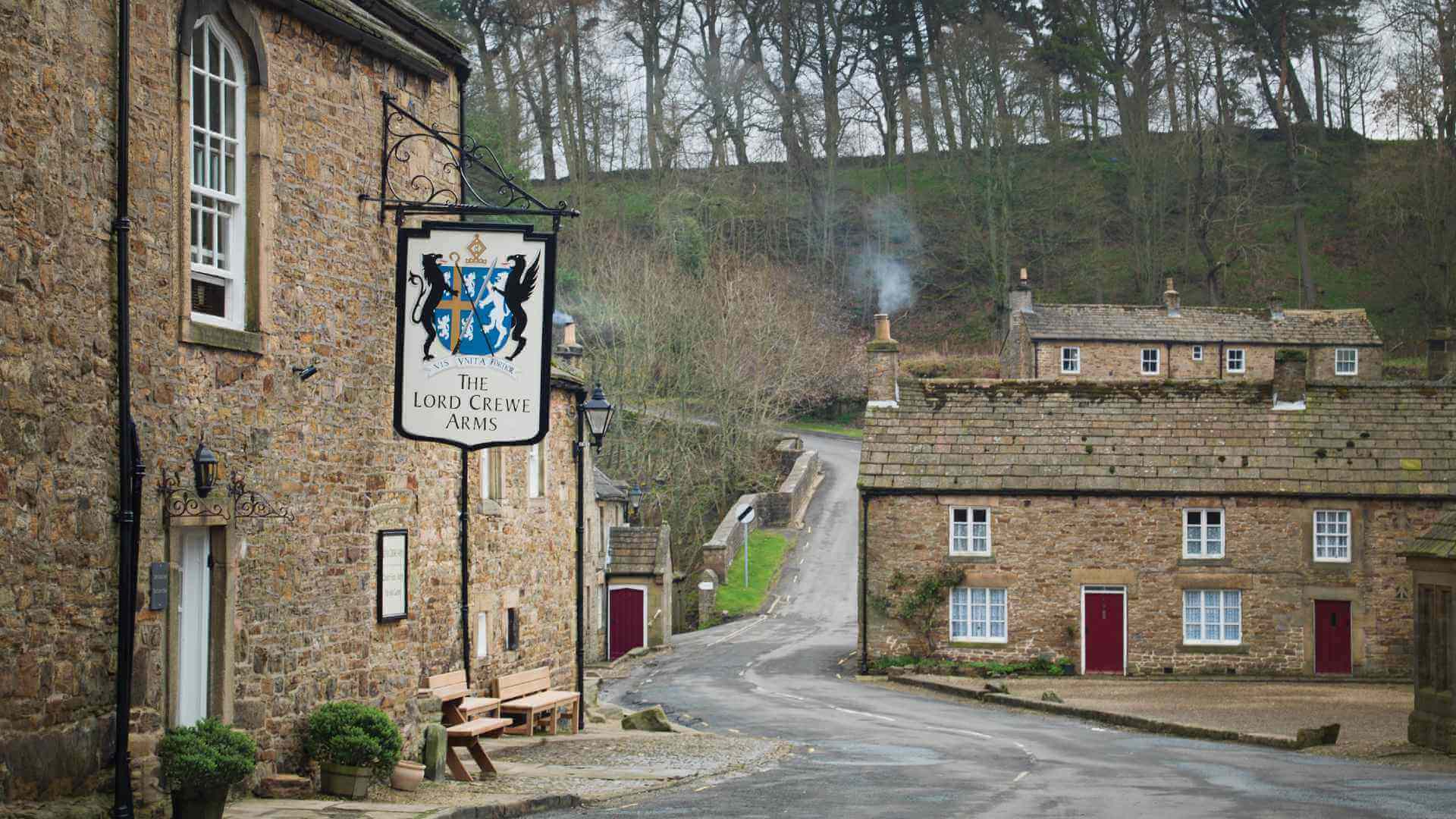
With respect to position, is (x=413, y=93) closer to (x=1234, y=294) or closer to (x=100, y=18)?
(x=100, y=18)

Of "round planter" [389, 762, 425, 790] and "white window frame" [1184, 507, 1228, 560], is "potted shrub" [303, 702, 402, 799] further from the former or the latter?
"white window frame" [1184, 507, 1228, 560]

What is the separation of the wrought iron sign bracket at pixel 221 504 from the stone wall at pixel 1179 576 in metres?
22.8

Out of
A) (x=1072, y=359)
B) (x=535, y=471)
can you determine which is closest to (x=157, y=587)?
(x=535, y=471)

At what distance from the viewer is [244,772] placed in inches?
471

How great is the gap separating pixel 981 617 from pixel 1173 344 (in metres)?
30.1

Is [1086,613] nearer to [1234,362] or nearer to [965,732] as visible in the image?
[965,732]

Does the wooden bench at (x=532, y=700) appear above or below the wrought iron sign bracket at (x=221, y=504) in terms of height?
below

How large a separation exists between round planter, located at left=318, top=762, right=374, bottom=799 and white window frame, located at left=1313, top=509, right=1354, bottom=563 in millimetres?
25741

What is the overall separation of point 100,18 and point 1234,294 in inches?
2581

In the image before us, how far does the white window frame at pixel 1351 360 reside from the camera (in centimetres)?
6122

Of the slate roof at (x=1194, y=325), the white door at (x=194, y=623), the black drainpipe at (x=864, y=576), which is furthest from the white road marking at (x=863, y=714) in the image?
the slate roof at (x=1194, y=325)

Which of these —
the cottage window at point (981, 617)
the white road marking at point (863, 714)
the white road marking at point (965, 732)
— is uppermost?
the cottage window at point (981, 617)

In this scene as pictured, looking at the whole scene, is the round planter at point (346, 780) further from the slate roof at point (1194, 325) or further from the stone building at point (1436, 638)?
the slate roof at point (1194, 325)

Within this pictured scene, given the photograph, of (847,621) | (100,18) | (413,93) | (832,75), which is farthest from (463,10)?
(100,18)
